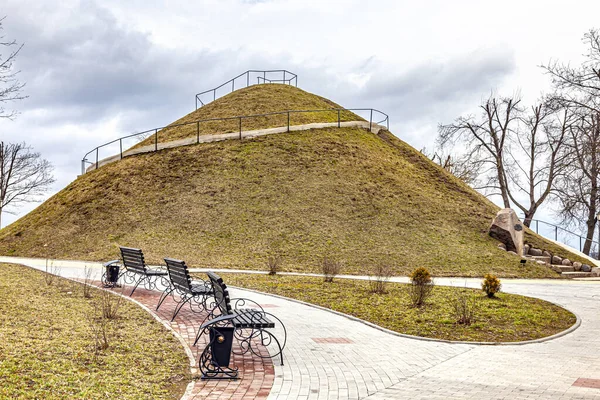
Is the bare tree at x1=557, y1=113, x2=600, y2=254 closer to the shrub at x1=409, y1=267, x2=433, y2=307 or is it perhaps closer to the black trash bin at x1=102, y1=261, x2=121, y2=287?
the shrub at x1=409, y1=267, x2=433, y2=307

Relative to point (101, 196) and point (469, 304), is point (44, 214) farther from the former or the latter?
point (469, 304)

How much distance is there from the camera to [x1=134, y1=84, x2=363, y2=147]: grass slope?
37.4m

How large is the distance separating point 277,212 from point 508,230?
1149cm

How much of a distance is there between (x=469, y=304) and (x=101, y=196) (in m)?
23.0

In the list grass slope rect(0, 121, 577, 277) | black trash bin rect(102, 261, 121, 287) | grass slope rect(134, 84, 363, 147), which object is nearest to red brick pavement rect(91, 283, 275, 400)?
black trash bin rect(102, 261, 121, 287)

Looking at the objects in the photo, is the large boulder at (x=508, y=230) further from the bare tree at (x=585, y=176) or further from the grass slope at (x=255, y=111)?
the grass slope at (x=255, y=111)

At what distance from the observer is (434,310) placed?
1152cm

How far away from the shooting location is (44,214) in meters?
29.9

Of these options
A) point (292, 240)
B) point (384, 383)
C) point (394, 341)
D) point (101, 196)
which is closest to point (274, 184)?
point (292, 240)

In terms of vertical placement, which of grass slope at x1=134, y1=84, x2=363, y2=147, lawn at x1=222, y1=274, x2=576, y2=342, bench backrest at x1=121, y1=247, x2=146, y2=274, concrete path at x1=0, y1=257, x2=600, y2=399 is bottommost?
concrete path at x1=0, y1=257, x2=600, y2=399

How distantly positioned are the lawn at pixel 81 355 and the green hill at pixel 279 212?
12.0m

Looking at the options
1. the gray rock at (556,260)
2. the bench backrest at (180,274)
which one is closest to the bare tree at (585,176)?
the gray rock at (556,260)

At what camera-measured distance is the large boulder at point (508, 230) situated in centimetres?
2583

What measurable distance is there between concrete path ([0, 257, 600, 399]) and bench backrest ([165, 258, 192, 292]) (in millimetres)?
1988
